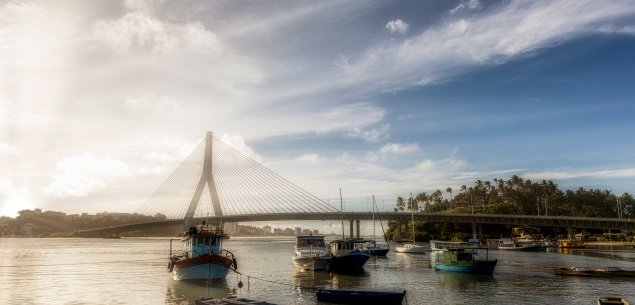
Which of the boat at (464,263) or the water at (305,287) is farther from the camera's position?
the boat at (464,263)

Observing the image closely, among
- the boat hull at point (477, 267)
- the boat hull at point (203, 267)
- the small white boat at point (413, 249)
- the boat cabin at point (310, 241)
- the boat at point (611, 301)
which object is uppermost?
the boat cabin at point (310, 241)

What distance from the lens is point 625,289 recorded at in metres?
39.8

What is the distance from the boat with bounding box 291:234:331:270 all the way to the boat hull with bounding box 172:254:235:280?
14023mm

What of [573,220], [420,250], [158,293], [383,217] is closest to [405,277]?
[158,293]

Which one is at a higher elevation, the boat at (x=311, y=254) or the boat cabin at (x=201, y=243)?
the boat cabin at (x=201, y=243)

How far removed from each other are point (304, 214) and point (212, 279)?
118883mm

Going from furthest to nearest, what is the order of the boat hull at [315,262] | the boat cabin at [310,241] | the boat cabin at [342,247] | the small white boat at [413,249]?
the small white boat at [413,249]
the boat cabin at [310,241]
the boat cabin at [342,247]
the boat hull at [315,262]

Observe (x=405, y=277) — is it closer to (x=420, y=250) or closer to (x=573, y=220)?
(x=420, y=250)

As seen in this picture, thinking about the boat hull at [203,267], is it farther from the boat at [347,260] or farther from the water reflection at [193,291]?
the boat at [347,260]

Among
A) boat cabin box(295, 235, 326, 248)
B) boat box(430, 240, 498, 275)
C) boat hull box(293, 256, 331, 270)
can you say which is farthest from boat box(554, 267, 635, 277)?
boat cabin box(295, 235, 326, 248)

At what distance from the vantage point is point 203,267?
140 feet

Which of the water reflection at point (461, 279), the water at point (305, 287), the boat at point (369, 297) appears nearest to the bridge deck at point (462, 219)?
the water at point (305, 287)

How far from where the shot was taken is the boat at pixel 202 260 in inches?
1677

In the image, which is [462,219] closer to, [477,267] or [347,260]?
[477,267]
